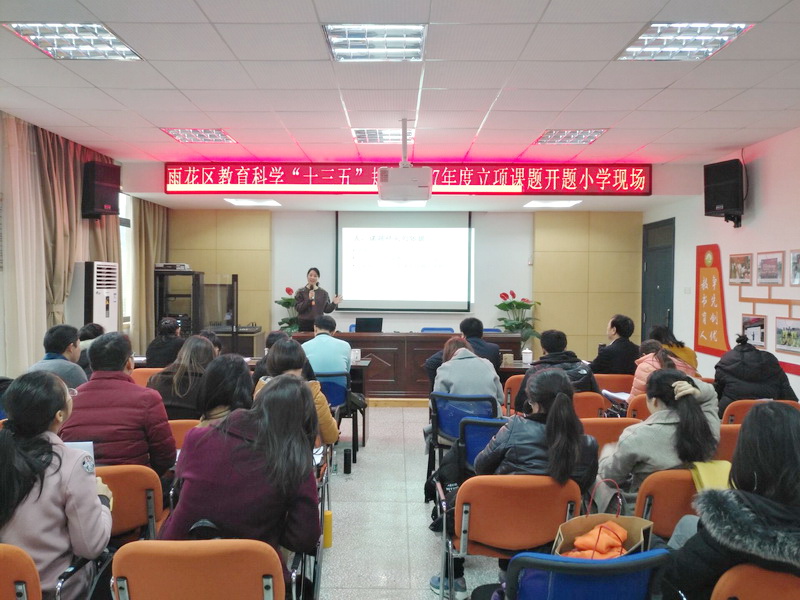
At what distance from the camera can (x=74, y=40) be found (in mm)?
3682

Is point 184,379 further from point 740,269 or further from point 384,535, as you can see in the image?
point 740,269

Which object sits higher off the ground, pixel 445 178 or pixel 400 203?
pixel 445 178

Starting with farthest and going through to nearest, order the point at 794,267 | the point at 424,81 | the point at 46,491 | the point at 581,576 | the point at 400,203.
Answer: the point at 400,203, the point at 794,267, the point at 424,81, the point at 46,491, the point at 581,576

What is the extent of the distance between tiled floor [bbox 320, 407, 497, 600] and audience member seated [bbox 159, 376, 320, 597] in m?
1.02

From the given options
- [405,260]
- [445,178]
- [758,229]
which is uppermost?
[445,178]

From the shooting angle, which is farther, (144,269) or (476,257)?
(476,257)

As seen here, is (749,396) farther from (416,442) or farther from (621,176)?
(621,176)

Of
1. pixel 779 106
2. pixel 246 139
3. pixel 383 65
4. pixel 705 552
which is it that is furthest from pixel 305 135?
pixel 705 552

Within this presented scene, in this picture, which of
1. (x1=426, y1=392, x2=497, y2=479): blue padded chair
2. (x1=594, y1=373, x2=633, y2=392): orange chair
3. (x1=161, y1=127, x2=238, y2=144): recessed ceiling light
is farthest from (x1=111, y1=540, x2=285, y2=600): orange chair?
(x1=161, y1=127, x2=238, y2=144): recessed ceiling light

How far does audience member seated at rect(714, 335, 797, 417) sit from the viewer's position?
389cm

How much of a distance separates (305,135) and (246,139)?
0.66 meters

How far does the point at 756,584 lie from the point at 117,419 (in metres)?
2.26

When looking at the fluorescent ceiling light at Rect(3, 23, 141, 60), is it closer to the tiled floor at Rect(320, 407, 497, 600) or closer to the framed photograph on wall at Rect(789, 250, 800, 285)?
the tiled floor at Rect(320, 407, 497, 600)

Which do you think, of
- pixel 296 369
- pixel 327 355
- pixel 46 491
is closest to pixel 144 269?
pixel 327 355
